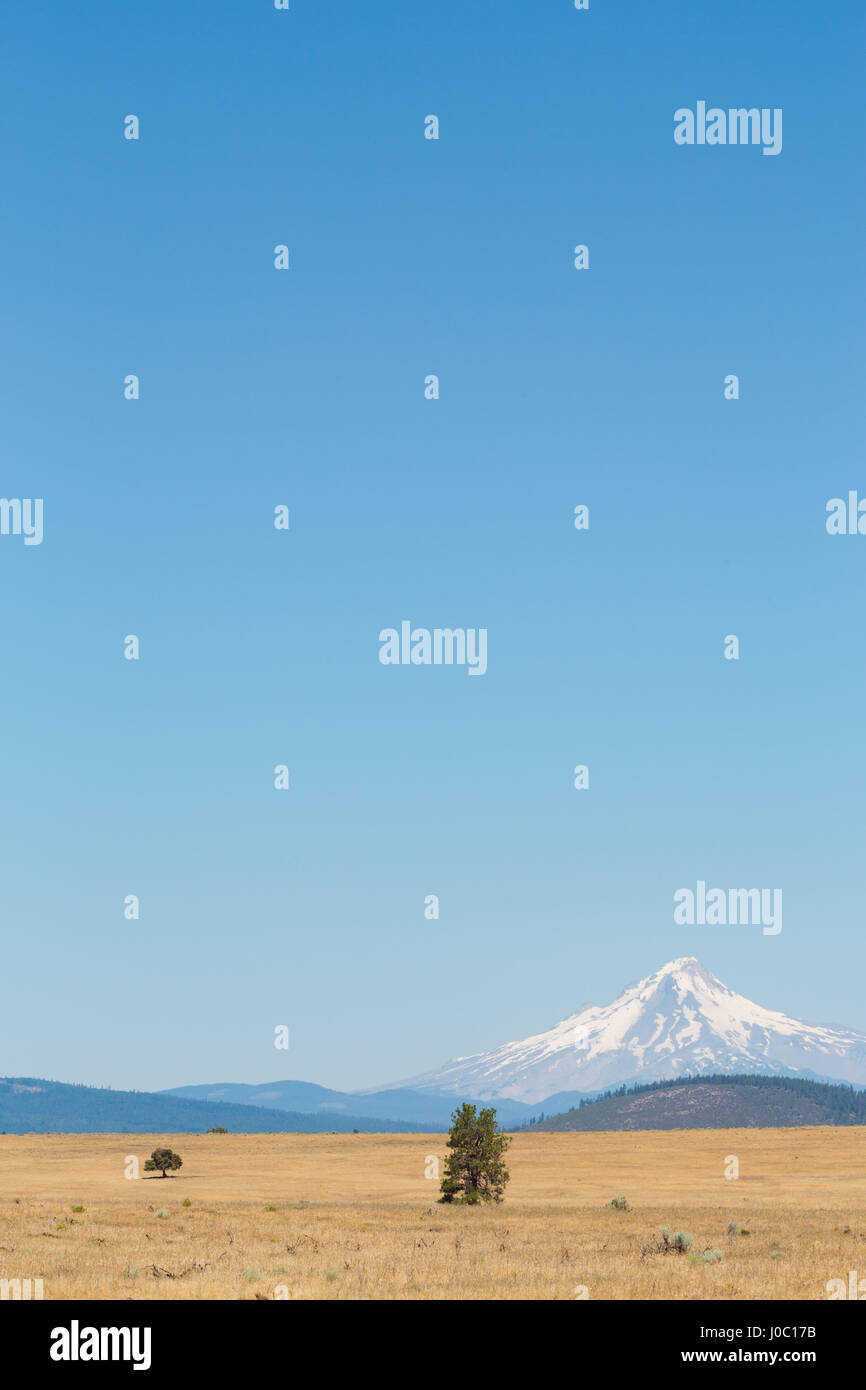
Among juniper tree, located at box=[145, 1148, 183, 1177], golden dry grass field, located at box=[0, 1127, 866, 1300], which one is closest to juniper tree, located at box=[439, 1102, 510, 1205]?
golden dry grass field, located at box=[0, 1127, 866, 1300]

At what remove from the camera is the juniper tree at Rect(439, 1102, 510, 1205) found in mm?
61062

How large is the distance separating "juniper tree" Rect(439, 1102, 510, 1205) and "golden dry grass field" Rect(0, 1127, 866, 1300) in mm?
1189

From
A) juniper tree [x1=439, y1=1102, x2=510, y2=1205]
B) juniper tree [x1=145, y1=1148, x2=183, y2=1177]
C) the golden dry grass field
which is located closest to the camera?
the golden dry grass field

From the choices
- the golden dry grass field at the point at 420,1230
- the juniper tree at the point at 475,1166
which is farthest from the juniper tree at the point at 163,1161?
the juniper tree at the point at 475,1166

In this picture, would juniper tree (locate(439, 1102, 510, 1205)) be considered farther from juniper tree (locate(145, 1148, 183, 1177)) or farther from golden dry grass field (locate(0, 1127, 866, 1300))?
juniper tree (locate(145, 1148, 183, 1177))

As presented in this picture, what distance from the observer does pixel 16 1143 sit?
125438 millimetres

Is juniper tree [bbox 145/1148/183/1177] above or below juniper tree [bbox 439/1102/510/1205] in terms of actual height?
below

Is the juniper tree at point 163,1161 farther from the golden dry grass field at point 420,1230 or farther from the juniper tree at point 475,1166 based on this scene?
the juniper tree at point 475,1166

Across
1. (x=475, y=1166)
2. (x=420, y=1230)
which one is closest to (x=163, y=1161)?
(x=475, y=1166)

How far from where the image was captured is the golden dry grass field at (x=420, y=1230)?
24.5m

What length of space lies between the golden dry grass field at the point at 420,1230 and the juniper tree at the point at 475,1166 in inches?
46.8
